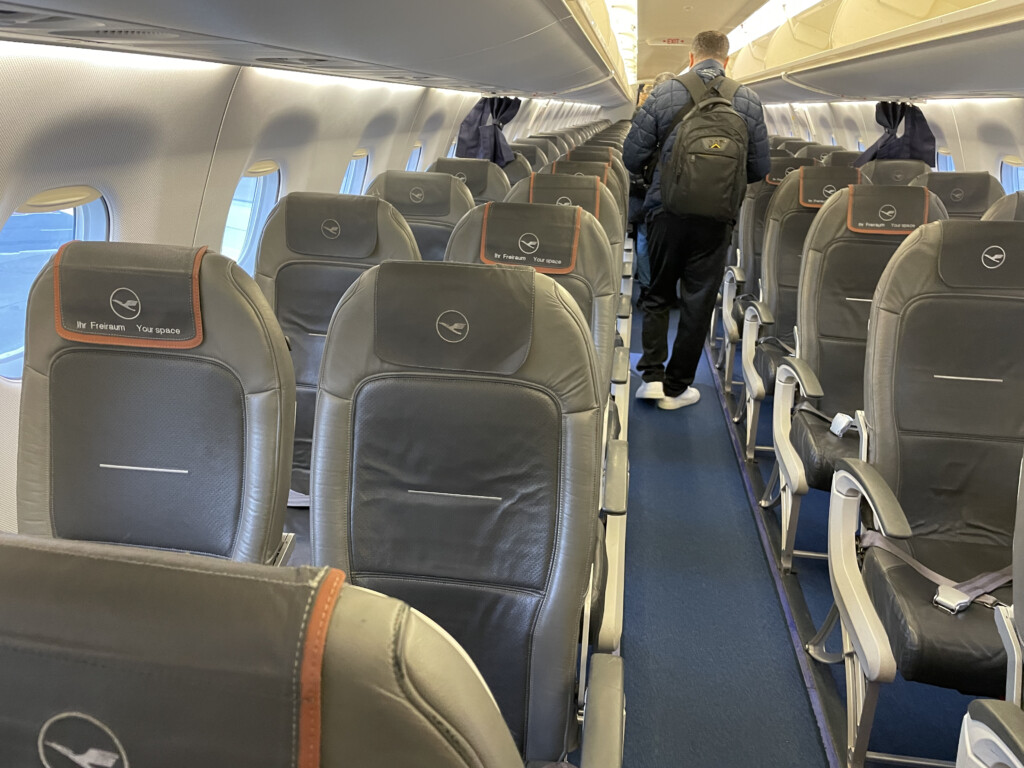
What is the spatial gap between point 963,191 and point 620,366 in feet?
10.8

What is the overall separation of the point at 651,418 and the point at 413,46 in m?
2.99

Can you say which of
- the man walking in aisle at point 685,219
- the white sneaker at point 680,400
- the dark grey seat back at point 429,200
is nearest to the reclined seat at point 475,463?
the dark grey seat back at point 429,200

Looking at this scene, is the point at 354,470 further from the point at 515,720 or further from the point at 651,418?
the point at 651,418

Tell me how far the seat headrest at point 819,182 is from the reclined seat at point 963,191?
0.90m

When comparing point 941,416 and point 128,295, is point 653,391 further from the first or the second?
point 128,295

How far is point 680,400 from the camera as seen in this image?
5406 millimetres

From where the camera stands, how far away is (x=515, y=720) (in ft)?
5.81

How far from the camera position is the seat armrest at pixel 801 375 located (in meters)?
3.23

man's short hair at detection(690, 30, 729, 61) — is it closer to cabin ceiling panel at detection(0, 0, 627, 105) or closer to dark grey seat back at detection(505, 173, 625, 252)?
cabin ceiling panel at detection(0, 0, 627, 105)

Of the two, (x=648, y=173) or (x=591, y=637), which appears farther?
(x=648, y=173)

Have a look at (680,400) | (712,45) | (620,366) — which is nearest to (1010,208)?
(712,45)

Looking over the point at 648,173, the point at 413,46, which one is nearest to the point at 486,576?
the point at 413,46

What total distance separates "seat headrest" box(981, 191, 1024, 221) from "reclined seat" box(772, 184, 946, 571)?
34 cm

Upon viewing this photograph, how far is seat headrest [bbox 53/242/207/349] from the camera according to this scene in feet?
5.71
